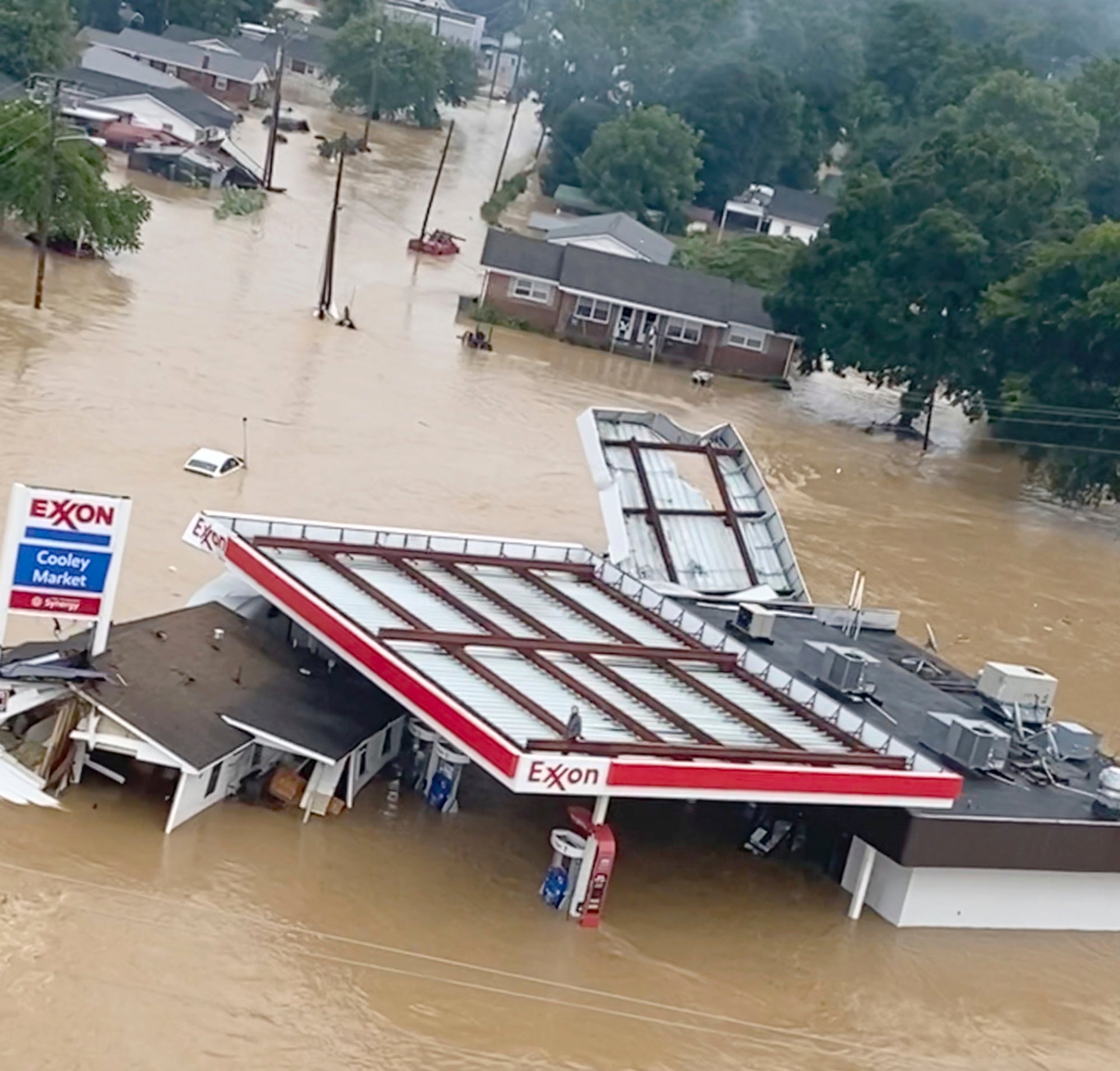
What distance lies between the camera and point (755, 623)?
2584 cm

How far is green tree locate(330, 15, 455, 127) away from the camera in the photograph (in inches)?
3541

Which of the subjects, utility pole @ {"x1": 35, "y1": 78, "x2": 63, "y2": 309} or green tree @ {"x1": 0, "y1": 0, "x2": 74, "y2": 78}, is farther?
green tree @ {"x1": 0, "y1": 0, "x2": 74, "y2": 78}

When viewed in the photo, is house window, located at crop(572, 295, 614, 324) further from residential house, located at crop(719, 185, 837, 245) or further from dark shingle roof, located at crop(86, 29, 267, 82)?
dark shingle roof, located at crop(86, 29, 267, 82)

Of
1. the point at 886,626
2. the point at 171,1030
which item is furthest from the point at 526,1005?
the point at 886,626

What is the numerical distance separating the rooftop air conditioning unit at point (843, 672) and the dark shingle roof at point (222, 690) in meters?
5.70

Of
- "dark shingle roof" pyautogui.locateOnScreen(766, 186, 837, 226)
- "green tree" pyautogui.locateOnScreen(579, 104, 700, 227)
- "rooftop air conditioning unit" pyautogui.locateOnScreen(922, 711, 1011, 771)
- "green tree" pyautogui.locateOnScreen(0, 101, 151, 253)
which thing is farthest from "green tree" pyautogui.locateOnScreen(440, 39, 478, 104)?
"rooftop air conditioning unit" pyautogui.locateOnScreen(922, 711, 1011, 771)

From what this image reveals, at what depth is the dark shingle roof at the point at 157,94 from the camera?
73.5 metres

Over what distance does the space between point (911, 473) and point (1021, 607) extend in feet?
35.0

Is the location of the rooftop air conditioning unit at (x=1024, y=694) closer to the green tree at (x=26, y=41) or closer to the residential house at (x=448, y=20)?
the green tree at (x=26, y=41)

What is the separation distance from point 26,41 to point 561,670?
61848 mm

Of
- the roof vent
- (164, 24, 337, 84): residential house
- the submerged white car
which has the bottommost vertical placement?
the submerged white car

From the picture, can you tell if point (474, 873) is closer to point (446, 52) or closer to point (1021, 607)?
point (1021, 607)

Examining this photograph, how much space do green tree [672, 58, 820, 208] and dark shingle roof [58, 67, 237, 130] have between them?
21.6 metres

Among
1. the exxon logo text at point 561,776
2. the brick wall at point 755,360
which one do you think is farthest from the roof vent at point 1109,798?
the brick wall at point 755,360
